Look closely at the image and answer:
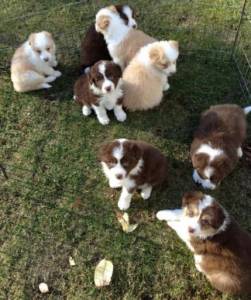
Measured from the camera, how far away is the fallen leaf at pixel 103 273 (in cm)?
456

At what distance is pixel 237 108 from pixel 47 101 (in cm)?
251

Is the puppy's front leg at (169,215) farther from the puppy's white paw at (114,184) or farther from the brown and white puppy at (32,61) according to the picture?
the brown and white puppy at (32,61)

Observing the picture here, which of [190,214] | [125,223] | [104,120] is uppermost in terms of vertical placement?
[190,214]

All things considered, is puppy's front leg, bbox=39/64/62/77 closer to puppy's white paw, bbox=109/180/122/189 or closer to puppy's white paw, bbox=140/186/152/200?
puppy's white paw, bbox=109/180/122/189

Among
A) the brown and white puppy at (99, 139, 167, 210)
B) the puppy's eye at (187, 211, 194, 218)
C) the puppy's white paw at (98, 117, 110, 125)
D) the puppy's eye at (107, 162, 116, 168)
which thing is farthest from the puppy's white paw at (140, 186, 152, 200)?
the puppy's white paw at (98, 117, 110, 125)

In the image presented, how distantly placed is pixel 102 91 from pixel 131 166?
1.16 metres

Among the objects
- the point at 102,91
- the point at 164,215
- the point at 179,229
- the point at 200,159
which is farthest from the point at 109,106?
the point at 179,229

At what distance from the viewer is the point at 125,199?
494 cm

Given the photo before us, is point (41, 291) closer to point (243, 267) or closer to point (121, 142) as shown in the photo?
point (121, 142)

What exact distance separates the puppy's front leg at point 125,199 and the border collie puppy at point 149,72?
1.32m

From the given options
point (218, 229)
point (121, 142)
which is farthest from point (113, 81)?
point (218, 229)

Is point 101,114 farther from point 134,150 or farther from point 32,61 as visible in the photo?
point 134,150

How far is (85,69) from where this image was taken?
6109 millimetres

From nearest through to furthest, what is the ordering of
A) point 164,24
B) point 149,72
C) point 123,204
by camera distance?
point 123,204, point 149,72, point 164,24
